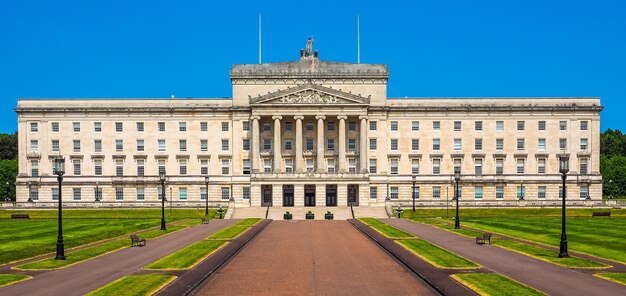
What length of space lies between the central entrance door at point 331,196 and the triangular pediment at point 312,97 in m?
15.5

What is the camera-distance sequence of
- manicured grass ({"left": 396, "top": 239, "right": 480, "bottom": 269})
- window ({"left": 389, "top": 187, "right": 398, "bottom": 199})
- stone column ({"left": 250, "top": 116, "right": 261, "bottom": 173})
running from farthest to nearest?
window ({"left": 389, "top": 187, "right": 398, "bottom": 199}), stone column ({"left": 250, "top": 116, "right": 261, "bottom": 173}), manicured grass ({"left": 396, "top": 239, "right": 480, "bottom": 269})

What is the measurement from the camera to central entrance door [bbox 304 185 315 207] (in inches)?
4537

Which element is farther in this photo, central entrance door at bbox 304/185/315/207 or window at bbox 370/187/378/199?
window at bbox 370/187/378/199

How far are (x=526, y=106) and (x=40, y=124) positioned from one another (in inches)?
3668

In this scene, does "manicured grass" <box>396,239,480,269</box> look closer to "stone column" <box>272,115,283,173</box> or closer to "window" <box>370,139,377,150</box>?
"stone column" <box>272,115,283,173</box>

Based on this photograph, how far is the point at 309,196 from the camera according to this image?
115938 mm

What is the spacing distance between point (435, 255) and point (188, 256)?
613 inches

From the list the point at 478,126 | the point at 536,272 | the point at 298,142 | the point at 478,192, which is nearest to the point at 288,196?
the point at 298,142

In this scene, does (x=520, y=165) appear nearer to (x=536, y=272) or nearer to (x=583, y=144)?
(x=583, y=144)

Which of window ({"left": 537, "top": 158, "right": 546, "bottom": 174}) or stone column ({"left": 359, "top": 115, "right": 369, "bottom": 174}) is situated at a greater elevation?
stone column ({"left": 359, "top": 115, "right": 369, "bottom": 174})

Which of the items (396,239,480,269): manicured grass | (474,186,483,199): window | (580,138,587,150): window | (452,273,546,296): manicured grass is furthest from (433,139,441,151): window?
(452,273,546,296): manicured grass

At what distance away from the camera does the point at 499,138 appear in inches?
4808

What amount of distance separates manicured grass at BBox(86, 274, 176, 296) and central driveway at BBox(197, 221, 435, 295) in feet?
6.97

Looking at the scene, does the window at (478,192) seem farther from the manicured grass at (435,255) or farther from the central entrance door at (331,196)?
the manicured grass at (435,255)
